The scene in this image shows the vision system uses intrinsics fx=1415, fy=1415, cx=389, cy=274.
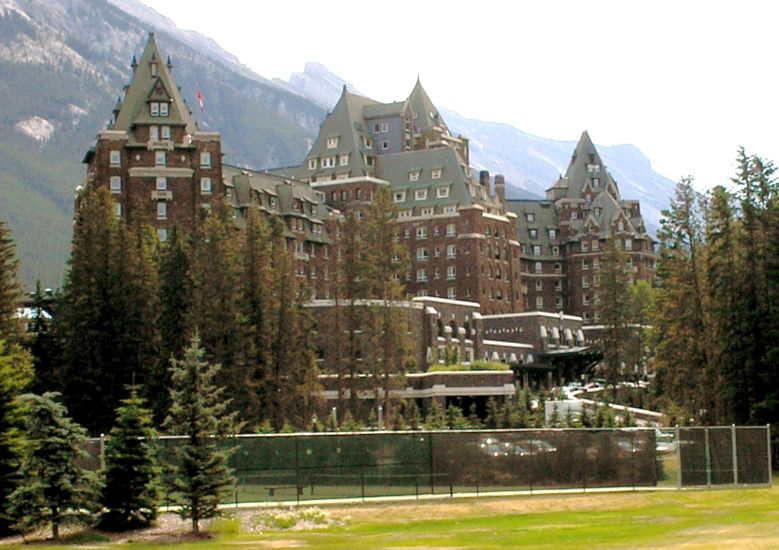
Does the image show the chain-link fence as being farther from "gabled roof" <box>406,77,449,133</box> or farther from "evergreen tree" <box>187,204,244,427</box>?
"gabled roof" <box>406,77,449,133</box>

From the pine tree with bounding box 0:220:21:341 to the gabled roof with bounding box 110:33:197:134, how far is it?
39.3 meters

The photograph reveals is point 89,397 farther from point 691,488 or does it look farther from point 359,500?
point 691,488

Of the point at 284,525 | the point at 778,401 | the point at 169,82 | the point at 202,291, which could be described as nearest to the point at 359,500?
the point at 284,525

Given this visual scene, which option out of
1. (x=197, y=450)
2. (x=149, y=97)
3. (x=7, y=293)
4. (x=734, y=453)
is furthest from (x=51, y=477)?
(x=149, y=97)

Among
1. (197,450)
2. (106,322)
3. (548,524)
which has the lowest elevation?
(548,524)

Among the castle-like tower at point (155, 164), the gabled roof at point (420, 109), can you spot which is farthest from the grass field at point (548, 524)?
the gabled roof at point (420, 109)

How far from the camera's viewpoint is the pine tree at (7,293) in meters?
74.2

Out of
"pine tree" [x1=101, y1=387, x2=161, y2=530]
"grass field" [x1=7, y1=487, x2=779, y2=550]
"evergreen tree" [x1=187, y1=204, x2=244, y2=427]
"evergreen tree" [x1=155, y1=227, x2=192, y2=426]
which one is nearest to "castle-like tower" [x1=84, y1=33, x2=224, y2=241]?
"evergreen tree" [x1=155, y1=227, x2=192, y2=426]

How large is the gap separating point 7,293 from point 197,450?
34865 mm

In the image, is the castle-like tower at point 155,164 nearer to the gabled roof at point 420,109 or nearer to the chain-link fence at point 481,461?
the gabled roof at point 420,109

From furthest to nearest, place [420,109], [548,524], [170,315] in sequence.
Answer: [420,109] < [170,315] < [548,524]

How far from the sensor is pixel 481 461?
1959 inches

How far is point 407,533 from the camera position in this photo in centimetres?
4206

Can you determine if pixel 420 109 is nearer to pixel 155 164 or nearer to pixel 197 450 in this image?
pixel 155 164
